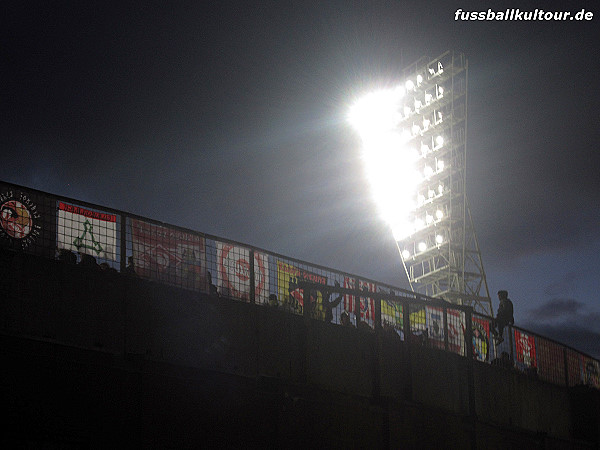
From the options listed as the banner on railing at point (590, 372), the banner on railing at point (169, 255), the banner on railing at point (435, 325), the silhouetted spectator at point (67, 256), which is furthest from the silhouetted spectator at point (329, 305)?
the banner on railing at point (590, 372)

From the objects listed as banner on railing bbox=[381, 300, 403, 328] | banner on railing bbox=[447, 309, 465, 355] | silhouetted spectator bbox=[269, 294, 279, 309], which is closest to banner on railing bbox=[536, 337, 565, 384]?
banner on railing bbox=[447, 309, 465, 355]

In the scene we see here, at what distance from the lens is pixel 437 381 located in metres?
17.5

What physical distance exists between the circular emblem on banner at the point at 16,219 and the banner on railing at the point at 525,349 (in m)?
13.6

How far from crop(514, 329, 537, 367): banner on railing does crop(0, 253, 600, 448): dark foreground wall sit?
313cm

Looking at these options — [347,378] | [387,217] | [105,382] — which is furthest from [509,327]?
[387,217]

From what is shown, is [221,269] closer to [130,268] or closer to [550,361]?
[130,268]

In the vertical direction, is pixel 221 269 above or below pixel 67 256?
above

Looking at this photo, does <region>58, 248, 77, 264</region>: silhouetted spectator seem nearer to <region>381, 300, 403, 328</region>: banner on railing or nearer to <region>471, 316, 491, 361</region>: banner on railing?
<region>381, 300, 403, 328</region>: banner on railing

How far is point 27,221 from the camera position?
12195 mm

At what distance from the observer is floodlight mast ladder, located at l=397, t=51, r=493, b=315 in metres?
41.5

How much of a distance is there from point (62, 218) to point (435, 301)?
8.46 m

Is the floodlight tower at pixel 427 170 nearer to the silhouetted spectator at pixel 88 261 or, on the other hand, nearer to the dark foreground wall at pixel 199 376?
the dark foreground wall at pixel 199 376

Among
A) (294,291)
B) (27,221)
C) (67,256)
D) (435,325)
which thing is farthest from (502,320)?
(27,221)

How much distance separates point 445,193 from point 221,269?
94.4 feet
